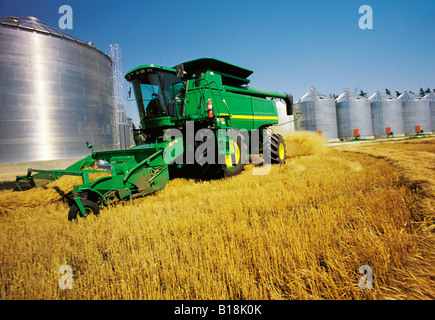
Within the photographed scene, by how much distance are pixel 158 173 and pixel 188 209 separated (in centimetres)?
137

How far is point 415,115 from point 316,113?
607 inches

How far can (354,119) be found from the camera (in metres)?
28.0

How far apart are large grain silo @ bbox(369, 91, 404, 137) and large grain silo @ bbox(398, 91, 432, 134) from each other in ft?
4.13

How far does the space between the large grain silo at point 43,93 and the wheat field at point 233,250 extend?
9541mm

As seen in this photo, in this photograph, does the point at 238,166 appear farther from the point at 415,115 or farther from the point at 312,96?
the point at 415,115

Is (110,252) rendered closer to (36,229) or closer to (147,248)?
(147,248)

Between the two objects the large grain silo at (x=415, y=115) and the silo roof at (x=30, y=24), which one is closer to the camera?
the silo roof at (x=30, y=24)

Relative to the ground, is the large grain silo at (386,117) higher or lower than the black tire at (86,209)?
higher

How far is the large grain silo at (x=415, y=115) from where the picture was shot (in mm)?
30266

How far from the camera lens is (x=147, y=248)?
214 centimetres

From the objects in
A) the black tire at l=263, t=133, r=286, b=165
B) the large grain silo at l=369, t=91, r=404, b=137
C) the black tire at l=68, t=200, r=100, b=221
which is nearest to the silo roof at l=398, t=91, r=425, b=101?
the large grain silo at l=369, t=91, r=404, b=137

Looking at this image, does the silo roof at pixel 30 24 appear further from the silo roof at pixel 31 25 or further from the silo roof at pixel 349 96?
the silo roof at pixel 349 96

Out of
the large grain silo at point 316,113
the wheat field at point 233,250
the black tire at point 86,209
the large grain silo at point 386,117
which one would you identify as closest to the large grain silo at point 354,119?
the large grain silo at point 316,113

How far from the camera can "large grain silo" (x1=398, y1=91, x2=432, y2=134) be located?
30.3m
